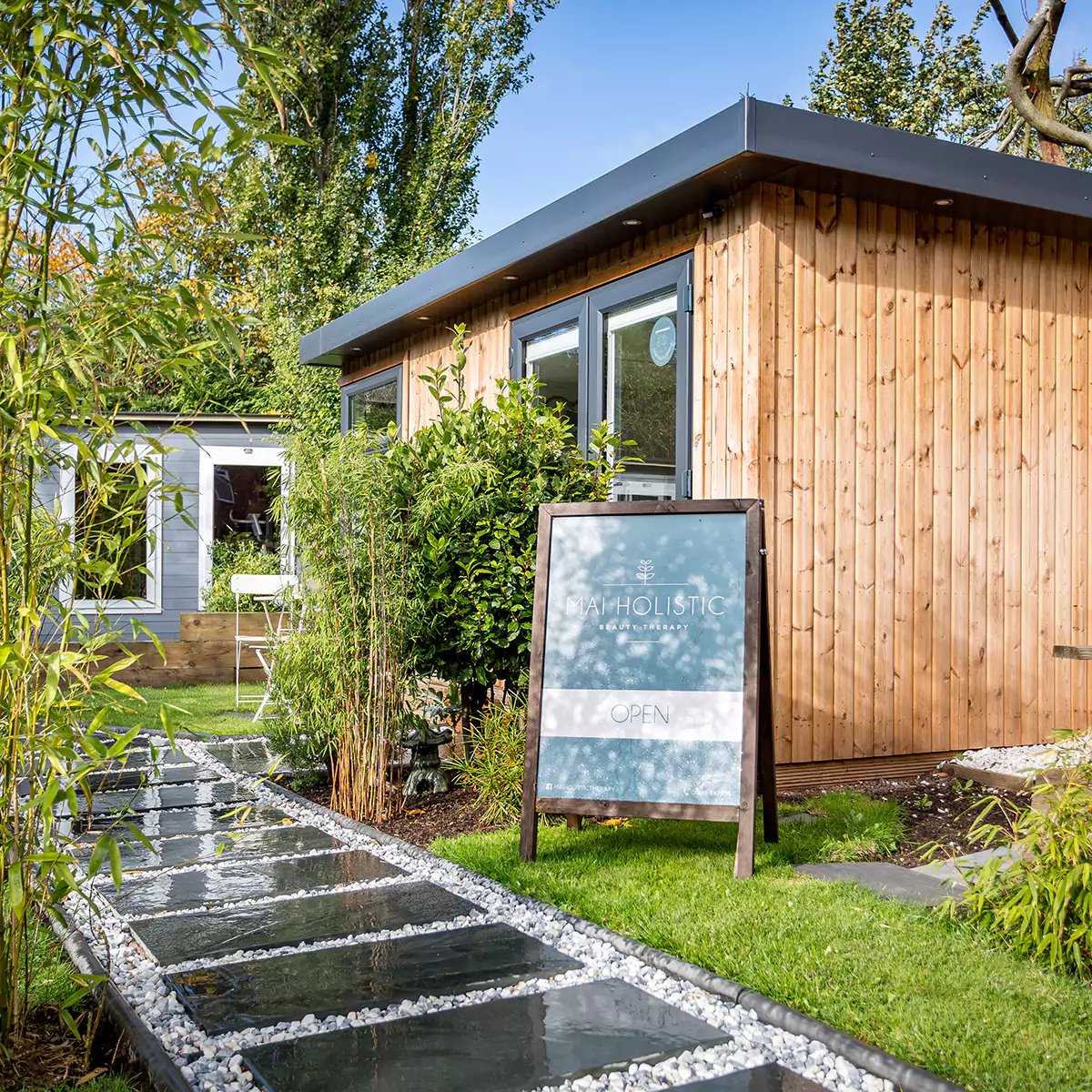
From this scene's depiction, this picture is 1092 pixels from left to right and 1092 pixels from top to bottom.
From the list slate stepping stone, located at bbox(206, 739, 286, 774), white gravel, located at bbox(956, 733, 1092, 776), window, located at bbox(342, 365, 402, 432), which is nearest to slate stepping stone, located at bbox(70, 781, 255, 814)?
slate stepping stone, located at bbox(206, 739, 286, 774)

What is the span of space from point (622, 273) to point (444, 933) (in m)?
3.90

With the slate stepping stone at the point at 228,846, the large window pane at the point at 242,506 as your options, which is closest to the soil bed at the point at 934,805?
the slate stepping stone at the point at 228,846

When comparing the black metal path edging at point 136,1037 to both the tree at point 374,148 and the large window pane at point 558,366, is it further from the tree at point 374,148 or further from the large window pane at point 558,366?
the tree at point 374,148

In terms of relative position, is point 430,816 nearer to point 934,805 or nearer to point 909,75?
point 934,805

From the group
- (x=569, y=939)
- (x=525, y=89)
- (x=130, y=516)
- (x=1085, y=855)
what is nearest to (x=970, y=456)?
(x=1085, y=855)

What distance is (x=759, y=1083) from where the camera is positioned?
2.15m

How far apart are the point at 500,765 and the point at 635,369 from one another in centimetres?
236

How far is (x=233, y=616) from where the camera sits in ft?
33.4

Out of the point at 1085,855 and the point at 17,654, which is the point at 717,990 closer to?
the point at 1085,855

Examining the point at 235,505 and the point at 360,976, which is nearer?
the point at 360,976

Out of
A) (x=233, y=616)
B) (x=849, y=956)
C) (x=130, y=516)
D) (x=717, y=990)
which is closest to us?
(x=130, y=516)

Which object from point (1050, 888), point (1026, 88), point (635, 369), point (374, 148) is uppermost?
point (374, 148)

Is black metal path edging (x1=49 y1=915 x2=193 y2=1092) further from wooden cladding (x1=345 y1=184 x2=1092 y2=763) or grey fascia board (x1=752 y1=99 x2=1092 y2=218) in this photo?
grey fascia board (x1=752 y1=99 x2=1092 y2=218)

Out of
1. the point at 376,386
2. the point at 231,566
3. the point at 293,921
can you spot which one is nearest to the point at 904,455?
the point at 293,921
